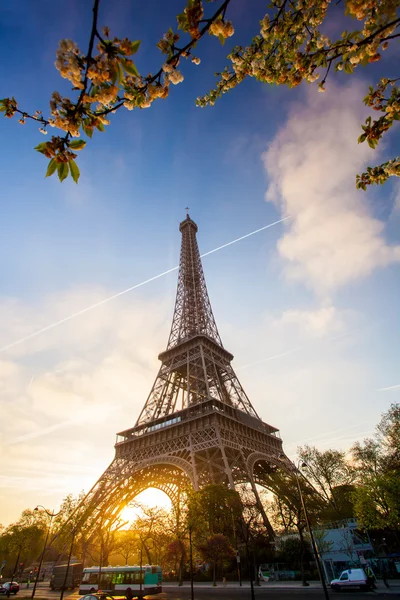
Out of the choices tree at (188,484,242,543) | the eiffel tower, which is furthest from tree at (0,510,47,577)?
tree at (188,484,242,543)

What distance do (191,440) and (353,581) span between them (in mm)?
22162

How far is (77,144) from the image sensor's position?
129 inches

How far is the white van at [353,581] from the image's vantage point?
75.8 feet

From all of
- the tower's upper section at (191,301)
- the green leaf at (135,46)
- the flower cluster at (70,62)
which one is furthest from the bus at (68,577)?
the green leaf at (135,46)

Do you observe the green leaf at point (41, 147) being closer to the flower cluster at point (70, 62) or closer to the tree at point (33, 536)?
the flower cluster at point (70, 62)

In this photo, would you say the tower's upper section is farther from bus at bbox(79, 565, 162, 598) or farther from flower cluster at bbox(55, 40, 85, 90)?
flower cluster at bbox(55, 40, 85, 90)

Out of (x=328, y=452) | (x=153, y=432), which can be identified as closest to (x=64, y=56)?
(x=153, y=432)

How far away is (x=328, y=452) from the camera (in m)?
52.2

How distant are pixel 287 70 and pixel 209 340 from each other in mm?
52071

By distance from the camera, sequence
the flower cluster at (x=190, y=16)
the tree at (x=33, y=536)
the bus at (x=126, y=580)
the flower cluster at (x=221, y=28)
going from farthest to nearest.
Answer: the tree at (x=33, y=536) < the bus at (x=126, y=580) < the flower cluster at (x=221, y=28) < the flower cluster at (x=190, y=16)

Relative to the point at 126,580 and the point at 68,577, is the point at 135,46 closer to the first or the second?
the point at 126,580

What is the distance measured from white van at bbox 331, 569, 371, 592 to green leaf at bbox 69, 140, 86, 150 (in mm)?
32920

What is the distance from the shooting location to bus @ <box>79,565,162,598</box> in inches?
1167

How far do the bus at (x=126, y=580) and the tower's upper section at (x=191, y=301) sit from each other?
3245 cm
